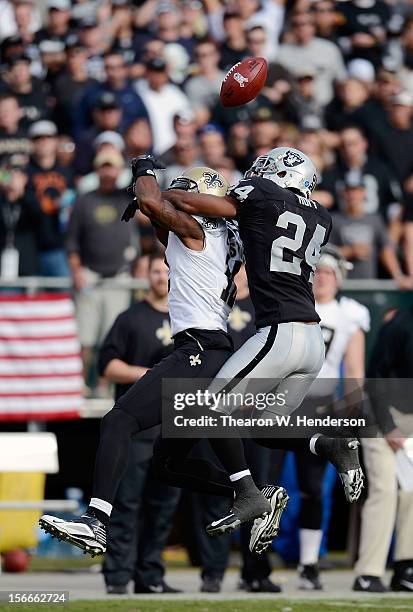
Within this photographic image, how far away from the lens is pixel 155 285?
9898mm

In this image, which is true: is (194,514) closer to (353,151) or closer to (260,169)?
(260,169)

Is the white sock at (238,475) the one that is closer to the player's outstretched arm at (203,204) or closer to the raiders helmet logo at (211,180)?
the player's outstretched arm at (203,204)

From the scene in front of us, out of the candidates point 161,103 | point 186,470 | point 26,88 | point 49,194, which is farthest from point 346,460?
point 26,88

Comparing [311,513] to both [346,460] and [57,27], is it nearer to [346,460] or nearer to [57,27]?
[346,460]

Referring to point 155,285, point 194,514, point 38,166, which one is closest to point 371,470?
point 194,514

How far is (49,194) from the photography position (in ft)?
41.0

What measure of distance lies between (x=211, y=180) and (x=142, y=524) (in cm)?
309

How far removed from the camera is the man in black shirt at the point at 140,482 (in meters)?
9.63

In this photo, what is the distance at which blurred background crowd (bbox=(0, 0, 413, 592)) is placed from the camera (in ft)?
40.0

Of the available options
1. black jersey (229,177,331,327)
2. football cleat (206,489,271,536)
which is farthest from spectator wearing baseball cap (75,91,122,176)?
football cleat (206,489,271,536)

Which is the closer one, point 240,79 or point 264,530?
point 264,530

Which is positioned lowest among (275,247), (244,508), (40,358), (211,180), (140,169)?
(40,358)

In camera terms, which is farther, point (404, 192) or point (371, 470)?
point (404, 192)

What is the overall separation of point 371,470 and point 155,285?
199cm
